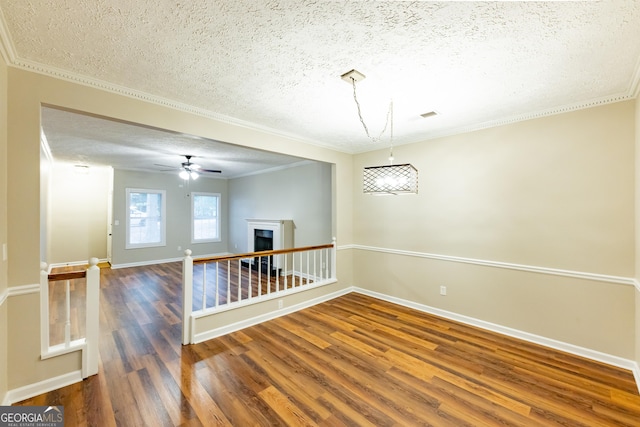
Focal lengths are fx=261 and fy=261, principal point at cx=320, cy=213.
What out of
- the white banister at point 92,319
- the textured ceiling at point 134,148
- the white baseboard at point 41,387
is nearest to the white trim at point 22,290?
the white banister at point 92,319

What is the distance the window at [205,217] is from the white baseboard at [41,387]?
20.4 feet

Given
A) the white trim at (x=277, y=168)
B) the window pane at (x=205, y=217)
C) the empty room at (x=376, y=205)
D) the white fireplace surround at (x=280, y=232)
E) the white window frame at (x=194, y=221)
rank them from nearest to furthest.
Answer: the empty room at (x=376, y=205) < the white trim at (x=277, y=168) < the white fireplace surround at (x=280, y=232) < the white window frame at (x=194, y=221) < the window pane at (x=205, y=217)

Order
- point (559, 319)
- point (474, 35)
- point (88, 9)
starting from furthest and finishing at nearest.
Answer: point (559, 319) < point (474, 35) < point (88, 9)

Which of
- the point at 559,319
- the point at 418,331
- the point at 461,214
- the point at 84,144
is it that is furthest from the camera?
the point at 84,144

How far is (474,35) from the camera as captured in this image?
67.7 inches

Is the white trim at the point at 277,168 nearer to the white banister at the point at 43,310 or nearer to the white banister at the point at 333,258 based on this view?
the white banister at the point at 333,258

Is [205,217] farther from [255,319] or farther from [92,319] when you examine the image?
[92,319]

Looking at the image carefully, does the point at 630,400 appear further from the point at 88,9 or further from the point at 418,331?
the point at 88,9

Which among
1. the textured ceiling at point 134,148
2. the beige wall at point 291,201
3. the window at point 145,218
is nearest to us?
the textured ceiling at point 134,148

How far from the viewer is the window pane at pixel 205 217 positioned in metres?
8.38

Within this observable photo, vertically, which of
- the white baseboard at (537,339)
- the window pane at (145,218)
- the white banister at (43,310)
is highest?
the window pane at (145,218)

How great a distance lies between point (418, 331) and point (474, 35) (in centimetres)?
317

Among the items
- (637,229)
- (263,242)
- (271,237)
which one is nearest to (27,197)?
(271,237)

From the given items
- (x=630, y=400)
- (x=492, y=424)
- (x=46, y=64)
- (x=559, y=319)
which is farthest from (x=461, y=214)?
(x=46, y=64)
